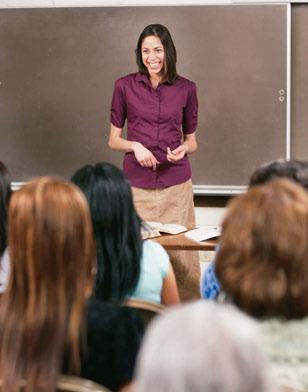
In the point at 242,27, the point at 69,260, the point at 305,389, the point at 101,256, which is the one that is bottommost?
the point at 305,389

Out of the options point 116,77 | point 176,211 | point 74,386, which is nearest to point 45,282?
point 74,386

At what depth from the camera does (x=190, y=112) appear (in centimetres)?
430

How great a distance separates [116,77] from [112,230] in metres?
2.82

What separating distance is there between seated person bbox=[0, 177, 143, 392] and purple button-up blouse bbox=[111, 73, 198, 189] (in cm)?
240

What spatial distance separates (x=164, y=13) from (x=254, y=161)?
3.63 ft

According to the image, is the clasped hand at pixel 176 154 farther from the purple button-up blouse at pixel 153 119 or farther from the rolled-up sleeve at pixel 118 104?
the rolled-up sleeve at pixel 118 104

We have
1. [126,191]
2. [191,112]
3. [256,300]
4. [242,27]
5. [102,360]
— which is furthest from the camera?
[242,27]

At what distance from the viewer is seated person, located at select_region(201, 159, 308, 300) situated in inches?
99.0

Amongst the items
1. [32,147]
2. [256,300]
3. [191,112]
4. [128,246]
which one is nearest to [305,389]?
[256,300]

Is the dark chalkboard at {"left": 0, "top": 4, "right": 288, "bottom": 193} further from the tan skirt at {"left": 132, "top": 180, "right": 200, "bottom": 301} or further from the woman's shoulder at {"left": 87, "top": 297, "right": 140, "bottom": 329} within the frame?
the woman's shoulder at {"left": 87, "top": 297, "right": 140, "bottom": 329}

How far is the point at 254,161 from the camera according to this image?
4973 millimetres

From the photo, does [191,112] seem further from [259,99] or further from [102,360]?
[102,360]

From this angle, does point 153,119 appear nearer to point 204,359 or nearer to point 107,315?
point 107,315

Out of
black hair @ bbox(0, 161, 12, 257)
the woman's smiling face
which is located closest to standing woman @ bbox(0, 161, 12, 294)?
black hair @ bbox(0, 161, 12, 257)
